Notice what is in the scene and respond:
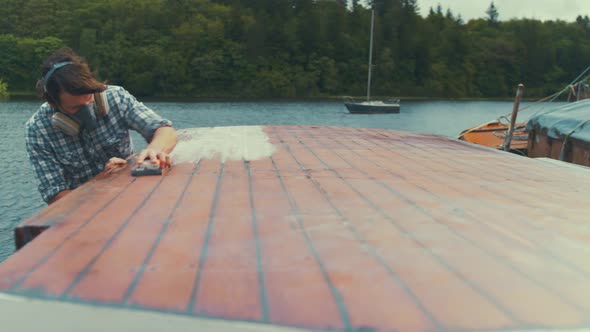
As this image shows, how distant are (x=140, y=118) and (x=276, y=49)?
61.4m

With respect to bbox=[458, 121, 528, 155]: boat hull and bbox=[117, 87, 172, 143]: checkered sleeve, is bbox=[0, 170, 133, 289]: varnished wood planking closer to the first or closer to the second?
bbox=[117, 87, 172, 143]: checkered sleeve

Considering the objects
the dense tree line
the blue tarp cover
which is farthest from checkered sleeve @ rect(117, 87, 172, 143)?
the dense tree line

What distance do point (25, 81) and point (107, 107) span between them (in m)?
54.8

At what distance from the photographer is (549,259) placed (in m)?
1.32

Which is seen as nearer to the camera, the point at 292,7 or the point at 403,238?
the point at 403,238

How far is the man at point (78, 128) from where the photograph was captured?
2.26 meters

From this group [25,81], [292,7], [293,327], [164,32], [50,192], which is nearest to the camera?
[293,327]

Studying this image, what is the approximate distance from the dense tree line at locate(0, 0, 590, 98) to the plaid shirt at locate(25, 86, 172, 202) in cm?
5232

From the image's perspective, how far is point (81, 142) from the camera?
261cm

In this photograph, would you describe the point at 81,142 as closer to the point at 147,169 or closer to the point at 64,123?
the point at 64,123

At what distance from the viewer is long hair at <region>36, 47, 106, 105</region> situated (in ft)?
7.27

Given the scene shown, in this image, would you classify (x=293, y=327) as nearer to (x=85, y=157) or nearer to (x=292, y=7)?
(x=85, y=157)

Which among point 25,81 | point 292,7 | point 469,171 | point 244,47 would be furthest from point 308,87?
point 469,171

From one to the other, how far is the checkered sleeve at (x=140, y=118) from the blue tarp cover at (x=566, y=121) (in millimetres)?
5655
